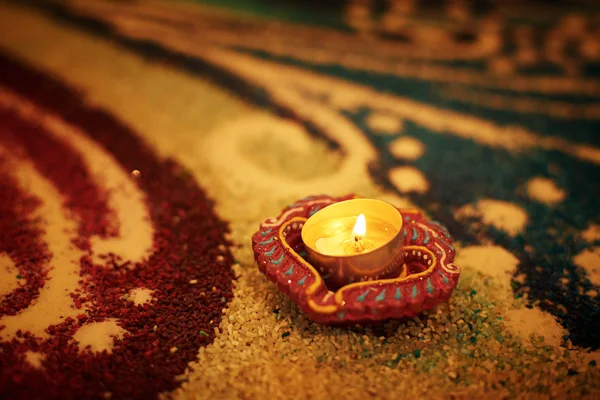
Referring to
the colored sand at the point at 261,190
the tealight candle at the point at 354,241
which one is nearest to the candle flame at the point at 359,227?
the tealight candle at the point at 354,241

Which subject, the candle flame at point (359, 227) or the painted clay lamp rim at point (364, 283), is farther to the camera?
the candle flame at point (359, 227)

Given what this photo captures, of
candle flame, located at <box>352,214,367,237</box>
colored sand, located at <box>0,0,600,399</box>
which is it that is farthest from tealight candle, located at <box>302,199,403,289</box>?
colored sand, located at <box>0,0,600,399</box>

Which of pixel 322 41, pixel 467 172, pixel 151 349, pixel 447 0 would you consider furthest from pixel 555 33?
pixel 151 349

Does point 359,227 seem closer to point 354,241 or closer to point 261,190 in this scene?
point 354,241

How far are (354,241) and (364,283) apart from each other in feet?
0.40

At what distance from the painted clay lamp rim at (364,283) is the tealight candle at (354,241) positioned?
0.03 metres

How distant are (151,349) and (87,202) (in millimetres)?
679

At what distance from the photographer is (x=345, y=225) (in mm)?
1272

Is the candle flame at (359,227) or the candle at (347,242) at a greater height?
the candle flame at (359,227)

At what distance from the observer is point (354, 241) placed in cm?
117

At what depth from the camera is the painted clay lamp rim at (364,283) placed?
106 centimetres

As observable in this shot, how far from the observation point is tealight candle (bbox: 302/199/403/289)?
1.10m

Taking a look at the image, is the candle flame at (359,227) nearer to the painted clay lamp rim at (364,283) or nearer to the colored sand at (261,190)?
the painted clay lamp rim at (364,283)

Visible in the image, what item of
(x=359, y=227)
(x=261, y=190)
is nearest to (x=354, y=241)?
(x=359, y=227)
